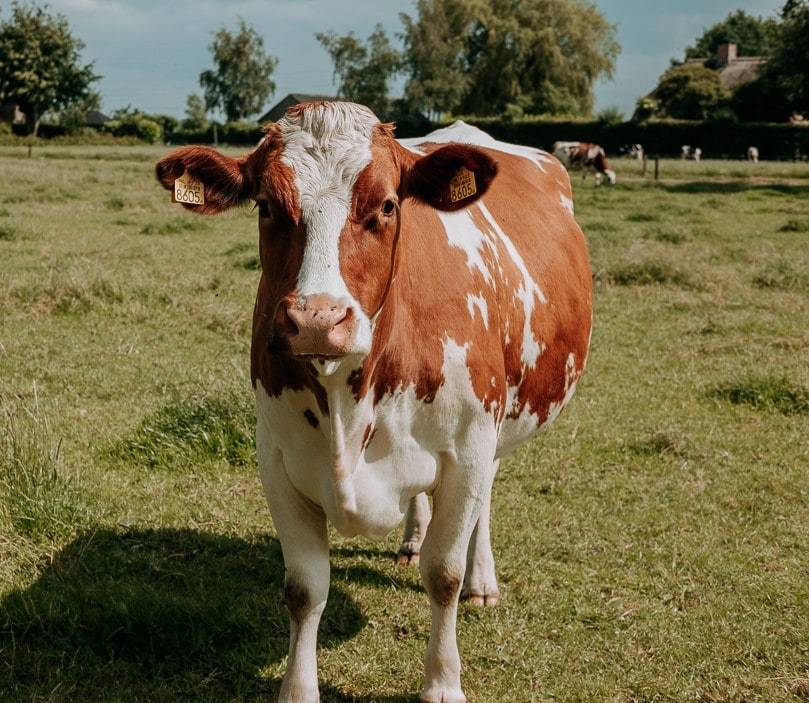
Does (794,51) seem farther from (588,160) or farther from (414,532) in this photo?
(414,532)

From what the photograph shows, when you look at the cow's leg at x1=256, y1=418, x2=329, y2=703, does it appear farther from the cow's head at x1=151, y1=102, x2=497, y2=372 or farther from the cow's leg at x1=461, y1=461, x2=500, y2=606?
the cow's leg at x1=461, y1=461, x2=500, y2=606

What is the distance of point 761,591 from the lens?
173 inches

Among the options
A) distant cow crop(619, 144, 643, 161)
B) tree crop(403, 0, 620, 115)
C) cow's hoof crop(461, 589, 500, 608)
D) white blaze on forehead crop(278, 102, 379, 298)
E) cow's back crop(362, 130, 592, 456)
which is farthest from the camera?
tree crop(403, 0, 620, 115)

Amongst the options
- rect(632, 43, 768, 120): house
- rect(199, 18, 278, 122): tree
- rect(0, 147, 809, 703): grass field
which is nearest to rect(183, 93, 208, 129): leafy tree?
rect(199, 18, 278, 122): tree

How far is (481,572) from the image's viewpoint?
4.38m

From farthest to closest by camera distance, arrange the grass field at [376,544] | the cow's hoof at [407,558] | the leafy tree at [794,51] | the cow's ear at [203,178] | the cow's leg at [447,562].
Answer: the leafy tree at [794,51]
the cow's hoof at [407,558]
the grass field at [376,544]
the cow's leg at [447,562]
the cow's ear at [203,178]

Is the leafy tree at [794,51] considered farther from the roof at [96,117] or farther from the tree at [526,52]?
the roof at [96,117]

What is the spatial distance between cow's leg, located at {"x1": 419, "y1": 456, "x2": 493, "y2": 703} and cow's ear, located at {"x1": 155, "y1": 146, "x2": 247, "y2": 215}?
48.0 inches

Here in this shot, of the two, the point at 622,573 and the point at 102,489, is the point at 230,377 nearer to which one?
the point at 102,489

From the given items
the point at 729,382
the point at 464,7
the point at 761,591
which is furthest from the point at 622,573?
the point at 464,7

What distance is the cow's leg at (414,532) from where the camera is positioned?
15.6 feet

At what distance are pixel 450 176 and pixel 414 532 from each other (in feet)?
7.25

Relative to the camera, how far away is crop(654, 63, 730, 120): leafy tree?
205ft

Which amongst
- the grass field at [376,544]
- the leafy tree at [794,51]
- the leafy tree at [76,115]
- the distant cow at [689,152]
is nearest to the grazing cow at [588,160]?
the leafy tree at [794,51]
